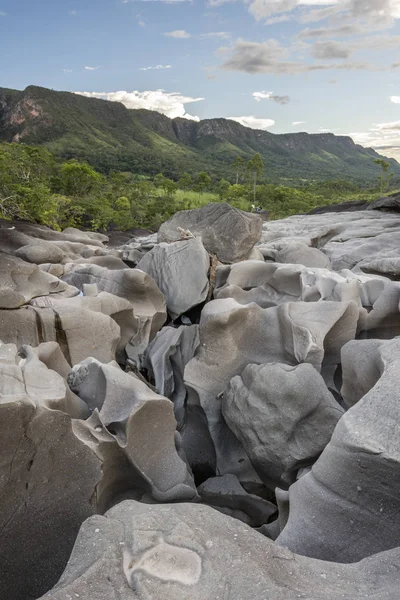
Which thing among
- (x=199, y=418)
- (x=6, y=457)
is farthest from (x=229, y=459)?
(x=6, y=457)

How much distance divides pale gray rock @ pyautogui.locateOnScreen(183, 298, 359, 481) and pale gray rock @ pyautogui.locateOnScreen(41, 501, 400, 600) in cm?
331

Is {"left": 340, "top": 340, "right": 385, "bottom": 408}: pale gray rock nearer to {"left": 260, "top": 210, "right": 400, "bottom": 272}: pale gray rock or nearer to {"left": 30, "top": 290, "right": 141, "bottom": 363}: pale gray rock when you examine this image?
{"left": 30, "top": 290, "right": 141, "bottom": 363}: pale gray rock

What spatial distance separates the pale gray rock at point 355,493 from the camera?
137 inches

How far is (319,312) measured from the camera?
653 centimetres

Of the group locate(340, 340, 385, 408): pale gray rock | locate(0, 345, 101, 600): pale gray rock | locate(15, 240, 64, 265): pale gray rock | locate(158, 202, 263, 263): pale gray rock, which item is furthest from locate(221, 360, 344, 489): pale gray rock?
locate(15, 240, 64, 265): pale gray rock

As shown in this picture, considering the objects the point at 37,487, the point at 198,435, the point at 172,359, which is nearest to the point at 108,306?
the point at 172,359

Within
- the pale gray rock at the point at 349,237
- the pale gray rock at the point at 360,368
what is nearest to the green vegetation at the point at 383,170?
the pale gray rock at the point at 349,237

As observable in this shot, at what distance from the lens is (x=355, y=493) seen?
3.66 m

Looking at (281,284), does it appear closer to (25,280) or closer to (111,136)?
(25,280)

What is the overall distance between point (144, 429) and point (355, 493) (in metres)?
2.24

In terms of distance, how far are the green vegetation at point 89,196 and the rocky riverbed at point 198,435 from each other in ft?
33.9

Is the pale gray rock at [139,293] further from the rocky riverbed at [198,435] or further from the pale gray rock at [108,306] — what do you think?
the pale gray rock at [108,306]

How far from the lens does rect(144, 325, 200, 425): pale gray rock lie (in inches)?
299

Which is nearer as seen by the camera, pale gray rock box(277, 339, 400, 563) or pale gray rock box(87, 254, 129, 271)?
pale gray rock box(277, 339, 400, 563)
